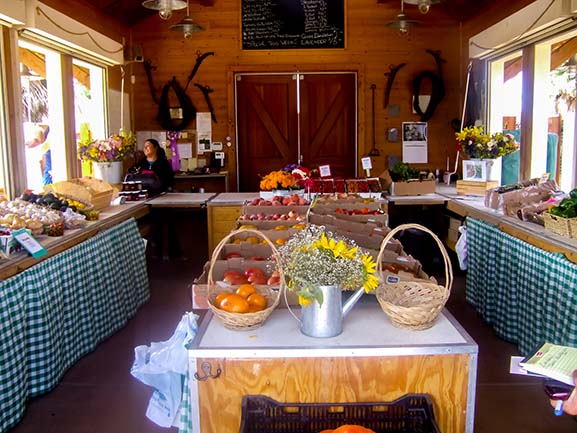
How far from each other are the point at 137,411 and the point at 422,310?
1.97m

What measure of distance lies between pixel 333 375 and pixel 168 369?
0.70 m

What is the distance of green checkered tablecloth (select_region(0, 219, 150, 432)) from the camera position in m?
3.11

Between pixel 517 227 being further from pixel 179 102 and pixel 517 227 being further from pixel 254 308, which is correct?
pixel 179 102

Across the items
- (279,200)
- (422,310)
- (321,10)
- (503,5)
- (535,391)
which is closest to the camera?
(422,310)

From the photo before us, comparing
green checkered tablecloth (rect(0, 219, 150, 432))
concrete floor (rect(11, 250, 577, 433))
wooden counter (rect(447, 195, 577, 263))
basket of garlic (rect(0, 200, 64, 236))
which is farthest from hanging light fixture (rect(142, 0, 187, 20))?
wooden counter (rect(447, 195, 577, 263))

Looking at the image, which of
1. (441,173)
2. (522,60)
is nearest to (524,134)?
(522,60)

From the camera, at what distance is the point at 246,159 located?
28.0ft

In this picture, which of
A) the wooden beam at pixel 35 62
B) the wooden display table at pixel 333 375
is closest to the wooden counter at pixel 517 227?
the wooden display table at pixel 333 375

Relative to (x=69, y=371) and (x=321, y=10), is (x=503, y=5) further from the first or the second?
(x=69, y=371)

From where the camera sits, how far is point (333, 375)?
1.95 metres

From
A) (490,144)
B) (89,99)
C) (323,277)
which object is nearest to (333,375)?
(323,277)

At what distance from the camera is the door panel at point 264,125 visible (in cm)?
838

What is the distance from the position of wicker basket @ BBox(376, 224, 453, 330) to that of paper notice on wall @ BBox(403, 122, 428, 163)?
614cm

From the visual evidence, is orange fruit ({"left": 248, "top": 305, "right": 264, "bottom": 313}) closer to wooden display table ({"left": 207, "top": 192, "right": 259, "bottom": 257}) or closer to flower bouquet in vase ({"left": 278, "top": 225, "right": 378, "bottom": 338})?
flower bouquet in vase ({"left": 278, "top": 225, "right": 378, "bottom": 338})
